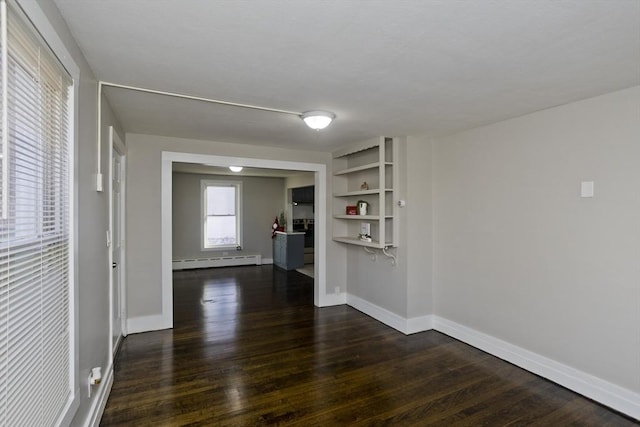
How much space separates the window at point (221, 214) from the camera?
8.08 metres

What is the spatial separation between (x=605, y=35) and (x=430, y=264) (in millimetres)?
2928

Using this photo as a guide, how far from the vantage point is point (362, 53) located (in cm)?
191

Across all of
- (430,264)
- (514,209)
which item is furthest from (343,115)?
(430,264)

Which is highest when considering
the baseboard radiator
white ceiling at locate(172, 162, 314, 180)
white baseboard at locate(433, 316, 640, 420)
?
white ceiling at locate(172, 162, 314, 180)

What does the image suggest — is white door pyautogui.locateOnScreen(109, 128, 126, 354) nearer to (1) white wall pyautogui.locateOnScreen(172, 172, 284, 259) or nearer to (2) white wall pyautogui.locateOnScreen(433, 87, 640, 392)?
(2) white wall pyautogui.locateOnScreen(433, 87, 640, 392)

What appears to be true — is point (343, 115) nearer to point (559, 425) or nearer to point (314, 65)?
point (314, 65)

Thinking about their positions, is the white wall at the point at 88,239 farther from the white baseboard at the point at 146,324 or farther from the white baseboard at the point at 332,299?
the white baseboard at the point at 332,299

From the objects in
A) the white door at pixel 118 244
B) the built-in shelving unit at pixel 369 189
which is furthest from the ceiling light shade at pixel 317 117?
the white door at pixel 118 244

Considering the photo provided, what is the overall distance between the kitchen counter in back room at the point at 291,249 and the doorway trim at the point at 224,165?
270 centimetres

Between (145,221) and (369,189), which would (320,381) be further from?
(145,221)

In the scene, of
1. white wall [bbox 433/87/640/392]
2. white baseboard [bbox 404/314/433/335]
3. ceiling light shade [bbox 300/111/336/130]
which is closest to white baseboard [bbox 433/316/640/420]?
white wall [bbox 433/87/640/392]

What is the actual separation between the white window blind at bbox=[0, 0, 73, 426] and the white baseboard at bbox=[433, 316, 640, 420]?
140 inches

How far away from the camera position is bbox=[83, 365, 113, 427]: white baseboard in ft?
6.84

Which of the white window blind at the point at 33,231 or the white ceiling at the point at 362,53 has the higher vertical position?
the white ceiling at the point at 362,53
